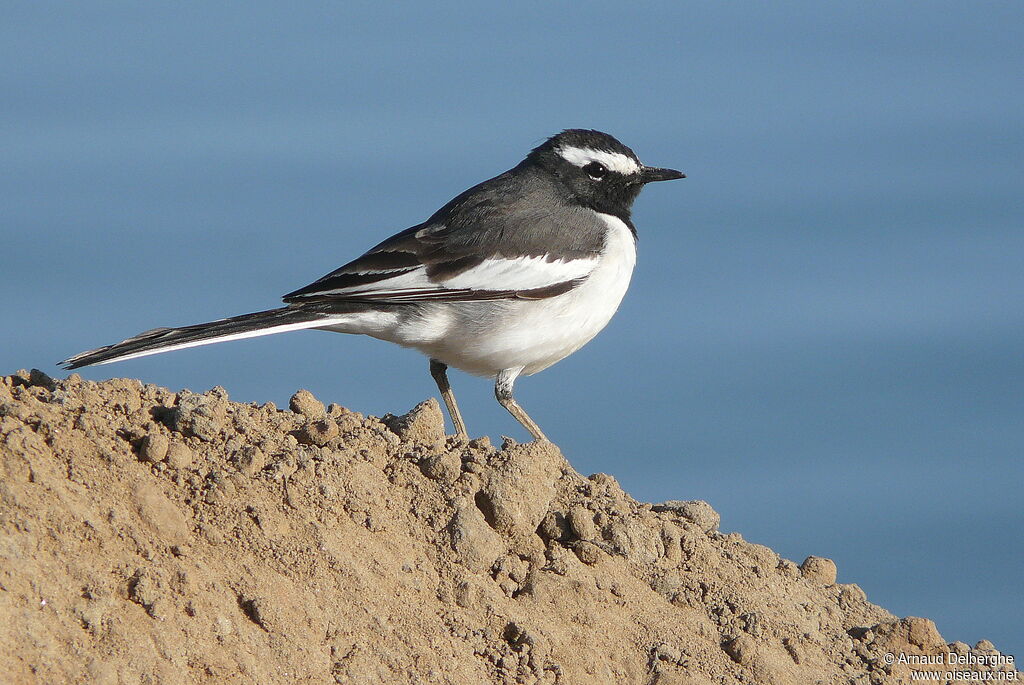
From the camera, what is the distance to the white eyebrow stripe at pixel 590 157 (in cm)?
1066

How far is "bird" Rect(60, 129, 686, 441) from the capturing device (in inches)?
361

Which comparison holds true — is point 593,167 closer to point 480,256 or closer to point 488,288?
point 480,256

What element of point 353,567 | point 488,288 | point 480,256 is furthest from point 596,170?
point 353,567

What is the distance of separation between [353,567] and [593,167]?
17.6 ft

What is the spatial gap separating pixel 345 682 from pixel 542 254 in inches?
183

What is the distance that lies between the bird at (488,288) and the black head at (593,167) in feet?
0.76

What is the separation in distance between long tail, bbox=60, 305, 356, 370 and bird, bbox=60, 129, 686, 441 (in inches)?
0.7

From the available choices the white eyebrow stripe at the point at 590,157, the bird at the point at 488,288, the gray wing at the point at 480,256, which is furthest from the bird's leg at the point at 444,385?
the white eyebrow stripe at the point at 590,157

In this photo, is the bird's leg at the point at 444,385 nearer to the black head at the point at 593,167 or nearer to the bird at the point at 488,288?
the bird at the point at 488,288

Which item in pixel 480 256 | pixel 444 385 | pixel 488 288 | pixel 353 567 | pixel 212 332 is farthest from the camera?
pixel 444 385

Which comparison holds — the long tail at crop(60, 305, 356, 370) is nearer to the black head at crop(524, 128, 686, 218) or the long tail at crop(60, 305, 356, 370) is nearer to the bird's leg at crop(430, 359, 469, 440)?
the bird's leg at crop(430, 359, 469, 440)

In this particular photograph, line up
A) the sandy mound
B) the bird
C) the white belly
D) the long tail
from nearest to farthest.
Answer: the sandy mound < the long tail < the bird < the white belly

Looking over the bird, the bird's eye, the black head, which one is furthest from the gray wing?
the bird's eye

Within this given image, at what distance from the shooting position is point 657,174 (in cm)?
1093
